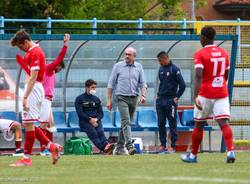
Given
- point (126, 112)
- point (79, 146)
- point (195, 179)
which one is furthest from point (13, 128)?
point (195, 179)

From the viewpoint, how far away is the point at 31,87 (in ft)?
53.9

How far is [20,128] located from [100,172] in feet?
24.2

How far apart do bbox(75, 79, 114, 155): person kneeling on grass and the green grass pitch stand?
505 cm

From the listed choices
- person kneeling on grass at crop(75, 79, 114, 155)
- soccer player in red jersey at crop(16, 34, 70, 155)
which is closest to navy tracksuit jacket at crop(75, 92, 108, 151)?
person kneeling on grass at crop(75, 79, 114, 155)

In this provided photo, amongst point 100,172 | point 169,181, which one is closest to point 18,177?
point 100,172

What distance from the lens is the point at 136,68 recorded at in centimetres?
2178

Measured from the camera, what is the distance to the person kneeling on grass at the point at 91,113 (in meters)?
23.5

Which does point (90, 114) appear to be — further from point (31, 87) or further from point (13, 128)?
point (31, 87)

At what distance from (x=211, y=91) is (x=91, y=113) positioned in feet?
23.8

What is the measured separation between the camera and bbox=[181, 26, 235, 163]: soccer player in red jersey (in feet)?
54.7

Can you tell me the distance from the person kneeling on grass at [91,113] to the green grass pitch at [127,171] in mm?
5053

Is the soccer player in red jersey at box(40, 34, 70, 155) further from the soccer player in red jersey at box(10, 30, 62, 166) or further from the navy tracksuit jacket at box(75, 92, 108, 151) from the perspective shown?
the soccer player in red jersey at box(10, 30, 62, 166)

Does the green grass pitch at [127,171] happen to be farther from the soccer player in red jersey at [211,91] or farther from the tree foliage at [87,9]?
the tree foliage at [87,9]

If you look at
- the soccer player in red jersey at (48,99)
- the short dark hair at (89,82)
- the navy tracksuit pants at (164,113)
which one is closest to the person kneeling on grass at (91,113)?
the short dark hair at (89,82)
